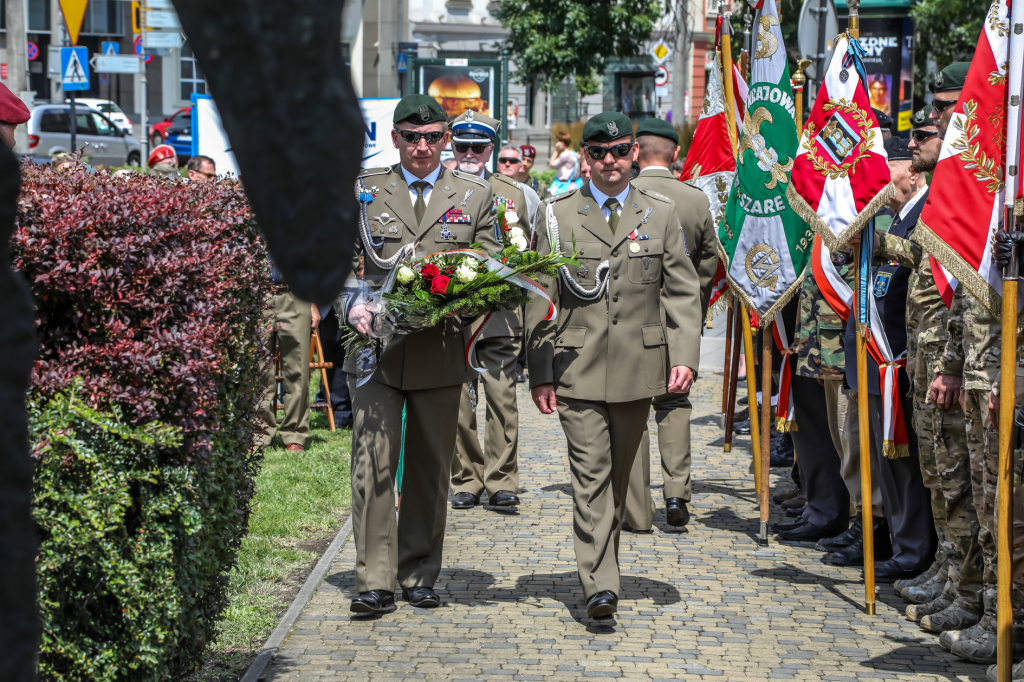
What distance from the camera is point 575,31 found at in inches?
1169

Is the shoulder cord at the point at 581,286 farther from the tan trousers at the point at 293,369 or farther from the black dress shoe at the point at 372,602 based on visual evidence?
the tan trousers at the point at 293,369

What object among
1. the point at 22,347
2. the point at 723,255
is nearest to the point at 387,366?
the point at 723,255

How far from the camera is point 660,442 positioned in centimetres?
744

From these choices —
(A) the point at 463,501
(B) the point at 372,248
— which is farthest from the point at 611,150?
(A) the point at 463,501

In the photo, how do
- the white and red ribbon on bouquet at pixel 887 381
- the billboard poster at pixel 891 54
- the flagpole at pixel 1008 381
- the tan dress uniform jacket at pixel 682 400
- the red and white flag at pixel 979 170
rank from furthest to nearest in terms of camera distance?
the billboard poster at pixel 891 54 < the tan dress uniform jacket at pixel 682 400 < the white and red ribbon on bouquet at pixel 887 381 < the red and white flag at pixel 979 170 < the flagpole at pixel 1008 381

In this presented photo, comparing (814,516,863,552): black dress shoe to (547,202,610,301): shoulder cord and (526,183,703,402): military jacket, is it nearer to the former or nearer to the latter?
(526,183,703,402): military jacket

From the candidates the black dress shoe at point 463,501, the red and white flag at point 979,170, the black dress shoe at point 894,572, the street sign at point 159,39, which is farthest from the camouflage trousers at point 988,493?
the street sign at point 159,39

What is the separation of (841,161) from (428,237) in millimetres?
2092

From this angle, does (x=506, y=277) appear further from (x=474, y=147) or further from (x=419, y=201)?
(x=474, y=147)

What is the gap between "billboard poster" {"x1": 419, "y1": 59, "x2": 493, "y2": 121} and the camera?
21.8 m

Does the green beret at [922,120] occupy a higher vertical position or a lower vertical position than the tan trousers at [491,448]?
higher

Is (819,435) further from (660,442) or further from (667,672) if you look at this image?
(667,672)

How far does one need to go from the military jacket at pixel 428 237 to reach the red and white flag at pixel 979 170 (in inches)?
80.9

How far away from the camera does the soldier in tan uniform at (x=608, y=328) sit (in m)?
5.46
